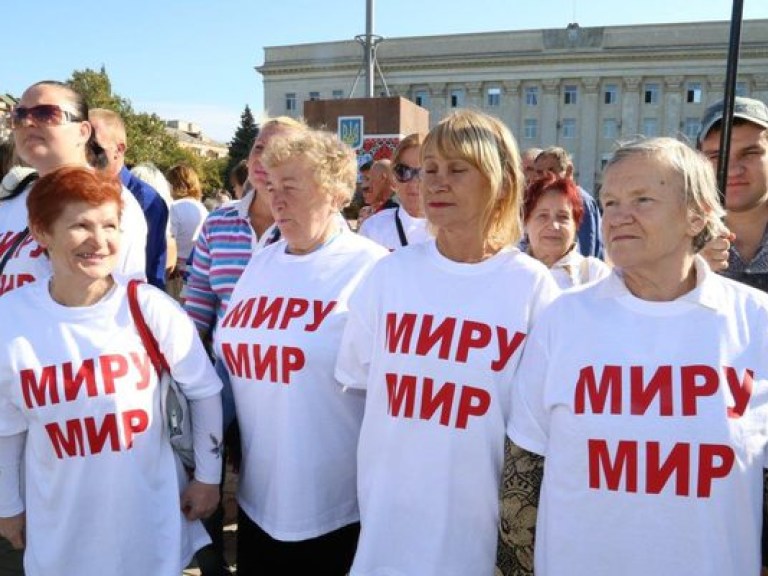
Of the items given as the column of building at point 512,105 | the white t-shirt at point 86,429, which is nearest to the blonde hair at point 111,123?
the white t-shirt at point 86,429

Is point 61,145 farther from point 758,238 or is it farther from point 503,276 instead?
point 758,238

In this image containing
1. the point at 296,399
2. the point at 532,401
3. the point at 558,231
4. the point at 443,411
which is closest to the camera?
the point at 532,401

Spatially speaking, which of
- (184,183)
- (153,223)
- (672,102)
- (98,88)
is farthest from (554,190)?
(672,102)

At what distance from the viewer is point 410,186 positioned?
15.2 feet

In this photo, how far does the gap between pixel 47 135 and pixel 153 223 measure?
86 cm

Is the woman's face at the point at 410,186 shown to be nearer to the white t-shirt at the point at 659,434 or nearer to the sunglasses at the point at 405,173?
the sunglasses at the point at 405,173

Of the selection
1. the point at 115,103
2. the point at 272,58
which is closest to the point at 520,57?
the point at 272,58

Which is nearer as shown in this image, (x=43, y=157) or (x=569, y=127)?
(x=43, y=157)

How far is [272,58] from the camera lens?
6334 cm

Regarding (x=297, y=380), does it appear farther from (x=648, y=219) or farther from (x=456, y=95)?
(x=456, y=95)

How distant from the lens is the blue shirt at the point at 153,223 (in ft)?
11.7

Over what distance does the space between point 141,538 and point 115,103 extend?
27246mm

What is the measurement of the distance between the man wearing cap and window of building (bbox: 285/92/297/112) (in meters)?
63.5

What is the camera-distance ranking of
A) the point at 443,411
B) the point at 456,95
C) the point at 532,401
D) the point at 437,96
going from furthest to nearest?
the point at 437,96 → the point at 456,95 → the point at 443,411 → the point at 532,401
